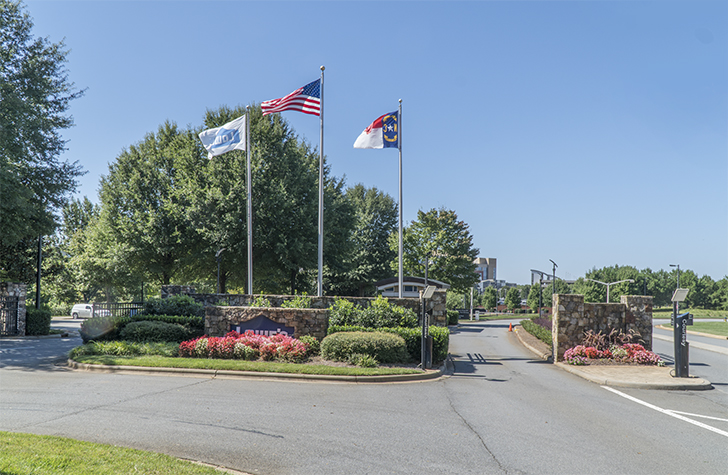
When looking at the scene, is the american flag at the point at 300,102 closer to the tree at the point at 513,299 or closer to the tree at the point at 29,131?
the tree at the point at 29,131

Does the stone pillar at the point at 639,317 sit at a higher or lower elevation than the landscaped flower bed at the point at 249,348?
higher

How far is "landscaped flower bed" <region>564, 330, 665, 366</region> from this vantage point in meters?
15.7

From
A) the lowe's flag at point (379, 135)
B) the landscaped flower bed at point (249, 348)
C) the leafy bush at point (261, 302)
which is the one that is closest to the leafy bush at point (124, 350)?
the landscaped flower bed at point (249, 348)

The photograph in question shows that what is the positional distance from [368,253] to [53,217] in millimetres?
30606

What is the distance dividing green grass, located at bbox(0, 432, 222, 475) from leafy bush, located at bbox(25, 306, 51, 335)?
20938mm

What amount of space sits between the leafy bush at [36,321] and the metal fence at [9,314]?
2.46 ft

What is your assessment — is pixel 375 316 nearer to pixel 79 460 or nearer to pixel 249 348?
pixel 249 348

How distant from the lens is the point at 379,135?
18141 mm

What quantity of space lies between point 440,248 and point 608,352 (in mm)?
31489

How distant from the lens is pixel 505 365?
52.2 feet

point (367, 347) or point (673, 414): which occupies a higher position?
point (367, 347)

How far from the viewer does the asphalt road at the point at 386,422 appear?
6.47 m

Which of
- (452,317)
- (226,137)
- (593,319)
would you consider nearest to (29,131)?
(226,137)

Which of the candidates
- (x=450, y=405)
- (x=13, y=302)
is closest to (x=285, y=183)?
(x=13, y=302)
